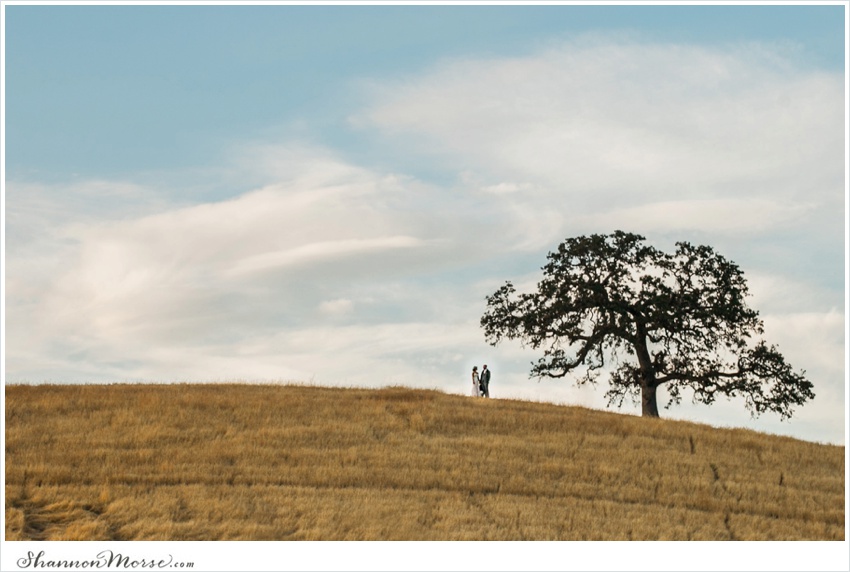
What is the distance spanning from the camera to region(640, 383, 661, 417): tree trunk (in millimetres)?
46531

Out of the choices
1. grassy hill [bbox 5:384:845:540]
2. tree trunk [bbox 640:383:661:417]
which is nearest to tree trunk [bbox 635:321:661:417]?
tree trunk [bbox 640:383:661:417]

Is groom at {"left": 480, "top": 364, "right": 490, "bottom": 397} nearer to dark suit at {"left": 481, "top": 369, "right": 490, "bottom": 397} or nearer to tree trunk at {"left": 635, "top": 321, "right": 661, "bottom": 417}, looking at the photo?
dark suit at {"left": 481, "top": 369, "right": 490, "bottom": 397}

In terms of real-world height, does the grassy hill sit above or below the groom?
below

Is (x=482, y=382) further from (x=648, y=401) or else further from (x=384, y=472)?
(x=384, y=472)

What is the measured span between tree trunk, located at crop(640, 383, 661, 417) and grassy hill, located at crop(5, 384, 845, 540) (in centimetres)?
480

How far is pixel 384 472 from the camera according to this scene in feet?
95.1

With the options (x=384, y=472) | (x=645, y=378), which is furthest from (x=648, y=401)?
(x=384, y=472)

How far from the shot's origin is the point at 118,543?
21594 mm

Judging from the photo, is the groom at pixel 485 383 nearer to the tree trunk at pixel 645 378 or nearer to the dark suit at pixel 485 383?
the dark suit at pixel 485 383

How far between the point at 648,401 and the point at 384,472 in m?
21.4

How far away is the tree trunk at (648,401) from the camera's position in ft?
153

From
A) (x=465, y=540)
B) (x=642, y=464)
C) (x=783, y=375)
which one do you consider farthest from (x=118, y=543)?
(x=783, y=375)

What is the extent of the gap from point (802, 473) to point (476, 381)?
1638 centimetres

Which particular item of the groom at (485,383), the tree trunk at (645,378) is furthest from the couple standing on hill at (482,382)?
the tree trunk at (645,378)
